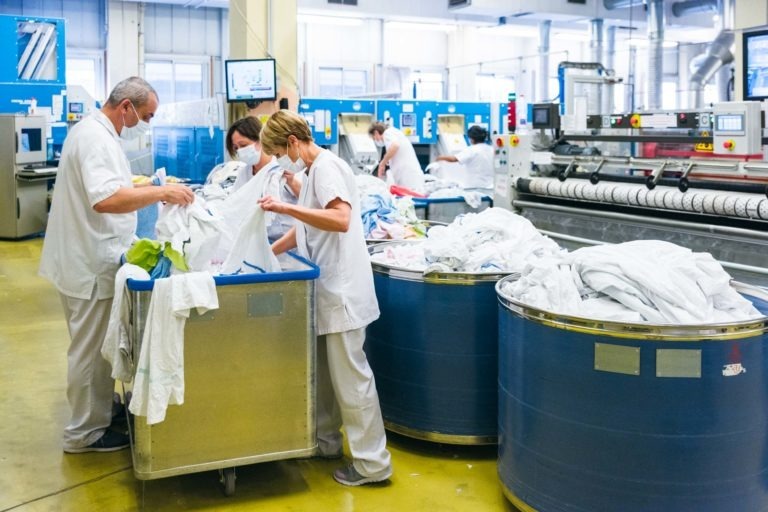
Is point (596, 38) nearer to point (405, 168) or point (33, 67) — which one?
point (405, 168)

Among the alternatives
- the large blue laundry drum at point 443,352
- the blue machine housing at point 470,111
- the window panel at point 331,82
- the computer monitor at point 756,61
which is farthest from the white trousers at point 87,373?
the window panel at point 331,82

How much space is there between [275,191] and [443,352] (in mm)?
909

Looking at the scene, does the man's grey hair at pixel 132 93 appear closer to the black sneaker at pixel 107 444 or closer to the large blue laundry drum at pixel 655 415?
the black sneaker at pixel 107 444

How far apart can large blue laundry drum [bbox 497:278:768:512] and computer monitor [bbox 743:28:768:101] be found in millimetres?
5072

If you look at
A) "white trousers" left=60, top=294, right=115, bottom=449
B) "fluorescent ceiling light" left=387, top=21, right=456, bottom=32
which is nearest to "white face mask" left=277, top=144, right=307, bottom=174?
"white trousers" left=60, top=294, right=115, bottom=449

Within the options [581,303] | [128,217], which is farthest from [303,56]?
[581,303]

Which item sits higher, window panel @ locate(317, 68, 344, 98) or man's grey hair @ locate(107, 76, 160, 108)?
window panel @ locate(317, 68, 344, 98)

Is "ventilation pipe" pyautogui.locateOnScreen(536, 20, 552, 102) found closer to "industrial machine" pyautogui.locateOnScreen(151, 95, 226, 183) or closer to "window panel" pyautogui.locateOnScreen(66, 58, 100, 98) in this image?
"industrial machine" pyautogui.locateOnScreen(151, 95, 226, 183)

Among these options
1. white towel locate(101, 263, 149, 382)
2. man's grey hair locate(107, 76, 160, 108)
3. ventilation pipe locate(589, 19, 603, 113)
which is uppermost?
ventilation pipe locate(589, 19, 603, 113)

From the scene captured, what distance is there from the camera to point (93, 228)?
3.14 meters

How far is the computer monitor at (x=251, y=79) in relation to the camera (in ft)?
23.7

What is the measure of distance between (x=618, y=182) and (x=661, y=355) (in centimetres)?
222

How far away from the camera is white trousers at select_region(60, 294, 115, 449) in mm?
3207

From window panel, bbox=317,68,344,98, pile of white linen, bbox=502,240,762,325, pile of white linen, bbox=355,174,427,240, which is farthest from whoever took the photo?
window panel, bbox=317,68,344,98
